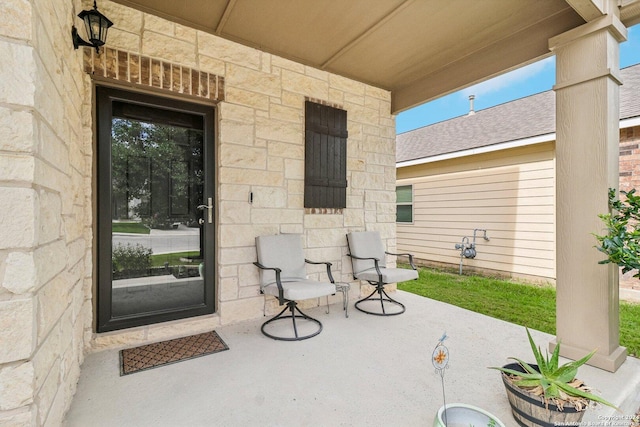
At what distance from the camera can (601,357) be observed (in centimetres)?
228

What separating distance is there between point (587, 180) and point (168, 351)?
3.62 m

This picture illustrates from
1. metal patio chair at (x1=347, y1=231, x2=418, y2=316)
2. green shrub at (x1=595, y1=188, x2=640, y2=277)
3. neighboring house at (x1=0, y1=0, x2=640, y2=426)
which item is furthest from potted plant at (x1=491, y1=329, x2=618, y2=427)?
metal patio chair at (x1=347, y1=231, x2=418, y2=316)

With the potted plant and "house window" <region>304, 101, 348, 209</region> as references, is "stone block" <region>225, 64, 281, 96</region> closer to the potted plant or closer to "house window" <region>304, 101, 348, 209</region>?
"house window" <region>304, 101, 348, 209</region>

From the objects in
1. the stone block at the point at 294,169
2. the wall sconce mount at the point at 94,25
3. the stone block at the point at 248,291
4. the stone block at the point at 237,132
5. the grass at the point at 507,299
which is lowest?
the grass at the point at 507,299

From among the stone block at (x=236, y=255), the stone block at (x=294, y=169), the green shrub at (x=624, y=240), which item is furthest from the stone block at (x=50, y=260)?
the green shrub at (x=624, y=240)

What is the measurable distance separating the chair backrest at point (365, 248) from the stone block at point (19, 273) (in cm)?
309

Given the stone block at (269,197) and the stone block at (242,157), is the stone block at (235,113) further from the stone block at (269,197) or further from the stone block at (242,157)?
the stone block at (269,197)

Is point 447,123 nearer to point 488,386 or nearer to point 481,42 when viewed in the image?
point 481,42

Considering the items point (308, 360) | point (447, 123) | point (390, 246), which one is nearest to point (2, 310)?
point (308, 360)

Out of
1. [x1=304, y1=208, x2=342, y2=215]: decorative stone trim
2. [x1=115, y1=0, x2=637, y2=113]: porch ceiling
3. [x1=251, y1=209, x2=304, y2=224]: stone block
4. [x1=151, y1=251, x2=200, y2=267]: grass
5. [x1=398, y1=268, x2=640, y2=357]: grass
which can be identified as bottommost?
[x1=398, y1=268, x2=640, y2=357]: grass

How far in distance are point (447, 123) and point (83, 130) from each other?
315 inches

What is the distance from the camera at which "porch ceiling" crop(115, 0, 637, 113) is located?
262 centimetres

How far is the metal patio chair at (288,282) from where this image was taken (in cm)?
280

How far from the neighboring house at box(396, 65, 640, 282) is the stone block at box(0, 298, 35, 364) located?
244 inches
